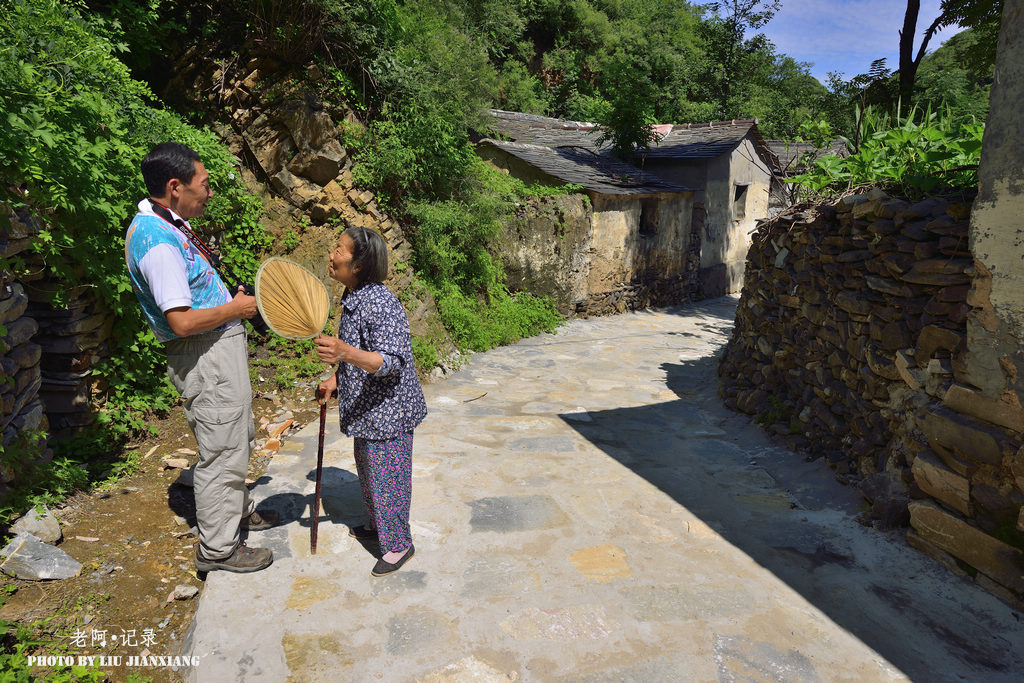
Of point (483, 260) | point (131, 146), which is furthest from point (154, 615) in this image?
point (483, 260)

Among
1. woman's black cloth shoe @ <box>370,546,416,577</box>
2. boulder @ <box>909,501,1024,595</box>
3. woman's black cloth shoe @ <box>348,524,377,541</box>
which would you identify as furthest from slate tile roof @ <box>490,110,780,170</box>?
woman's black cloth shoe @ <box>370,546,416,577</box>

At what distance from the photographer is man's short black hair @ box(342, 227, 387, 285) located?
2941mm

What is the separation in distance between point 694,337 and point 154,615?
1005cm

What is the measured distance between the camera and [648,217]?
14.1 metres

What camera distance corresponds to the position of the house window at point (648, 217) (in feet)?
45.7

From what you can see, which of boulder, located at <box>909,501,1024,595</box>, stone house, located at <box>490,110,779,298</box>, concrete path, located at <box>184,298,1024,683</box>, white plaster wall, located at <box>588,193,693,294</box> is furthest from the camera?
stone house, located at <box>490,110,779,298</box>

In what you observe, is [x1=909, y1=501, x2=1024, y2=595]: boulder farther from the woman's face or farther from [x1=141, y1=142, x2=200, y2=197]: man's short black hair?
[x1=141, y1=142, x2=200, y2=197]: man's short black hair

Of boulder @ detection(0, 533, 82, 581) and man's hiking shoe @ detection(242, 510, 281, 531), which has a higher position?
boulder @ detection(0, 533, 82, 581)

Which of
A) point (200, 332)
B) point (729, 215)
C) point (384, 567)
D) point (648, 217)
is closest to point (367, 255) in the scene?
point (200, 332)

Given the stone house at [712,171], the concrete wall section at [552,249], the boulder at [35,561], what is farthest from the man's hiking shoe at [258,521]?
the stone house at [712,171]

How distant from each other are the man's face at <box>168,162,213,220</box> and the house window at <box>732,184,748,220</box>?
1598 centimetres

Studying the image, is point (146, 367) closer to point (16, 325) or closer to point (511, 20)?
point (16, 325)

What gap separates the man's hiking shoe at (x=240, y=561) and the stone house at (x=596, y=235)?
313 inches

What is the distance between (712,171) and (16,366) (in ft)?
50.7
